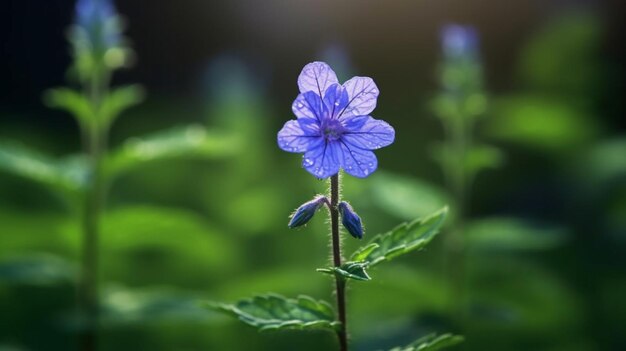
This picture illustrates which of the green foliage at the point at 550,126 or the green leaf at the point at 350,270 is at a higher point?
the green foliage at the point at 550,126

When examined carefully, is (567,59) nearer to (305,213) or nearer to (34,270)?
(34,270)

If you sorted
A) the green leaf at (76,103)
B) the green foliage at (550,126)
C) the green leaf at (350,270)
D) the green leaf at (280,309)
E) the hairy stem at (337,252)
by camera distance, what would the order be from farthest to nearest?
1. the green foliage at (550,126)
2. the green leaf at (76,103)
3. the green leaf at (280,309)
4. the hairy stem at (337,252)
5. the green leaf at (350,270)

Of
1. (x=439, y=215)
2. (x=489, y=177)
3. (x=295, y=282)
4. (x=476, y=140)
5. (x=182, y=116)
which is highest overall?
(x=182, y=116)

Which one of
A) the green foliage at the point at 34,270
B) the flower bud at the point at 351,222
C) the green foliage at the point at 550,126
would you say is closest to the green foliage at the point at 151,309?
the green foliage at the point at 34,270

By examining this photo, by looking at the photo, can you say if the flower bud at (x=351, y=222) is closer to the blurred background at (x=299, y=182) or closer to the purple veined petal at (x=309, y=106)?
the purple veined petal at (x=309, y=106)

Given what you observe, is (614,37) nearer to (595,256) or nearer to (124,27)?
(595,256)

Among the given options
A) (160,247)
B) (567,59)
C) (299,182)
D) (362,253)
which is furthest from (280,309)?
(567,59)

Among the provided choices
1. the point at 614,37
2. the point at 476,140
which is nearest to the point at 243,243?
the point at 476,140
